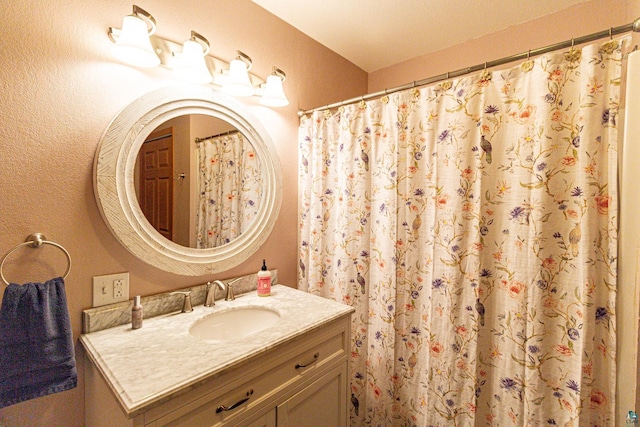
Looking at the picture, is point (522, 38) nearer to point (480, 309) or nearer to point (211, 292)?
point (480, 309)

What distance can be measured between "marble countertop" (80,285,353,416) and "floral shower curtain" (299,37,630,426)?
42 cm

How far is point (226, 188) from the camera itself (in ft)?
5.05

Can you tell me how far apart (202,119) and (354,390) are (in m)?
1.74

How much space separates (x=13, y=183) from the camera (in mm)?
948

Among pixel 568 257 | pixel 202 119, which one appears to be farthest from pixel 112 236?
pixel 568 257

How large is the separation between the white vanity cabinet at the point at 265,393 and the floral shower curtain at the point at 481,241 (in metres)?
0.38

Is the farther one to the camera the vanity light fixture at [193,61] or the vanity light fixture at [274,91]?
the vanity light fixture at [274,91]

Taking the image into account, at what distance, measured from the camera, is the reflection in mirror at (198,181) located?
126 cm

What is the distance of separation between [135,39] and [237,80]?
43cm

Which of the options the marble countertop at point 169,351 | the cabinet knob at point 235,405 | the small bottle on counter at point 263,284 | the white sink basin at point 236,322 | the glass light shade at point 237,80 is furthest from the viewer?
the small bottle on counter at point 263,284

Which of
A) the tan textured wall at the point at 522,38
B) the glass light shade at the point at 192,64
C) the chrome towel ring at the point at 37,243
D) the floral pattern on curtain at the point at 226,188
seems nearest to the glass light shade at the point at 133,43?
the glass light shade at the point at 192,64

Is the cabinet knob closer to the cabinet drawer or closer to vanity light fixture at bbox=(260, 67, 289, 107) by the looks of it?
the cabinet drawer

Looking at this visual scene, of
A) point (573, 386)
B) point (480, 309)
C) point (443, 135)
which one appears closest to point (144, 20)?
point (443, 135)

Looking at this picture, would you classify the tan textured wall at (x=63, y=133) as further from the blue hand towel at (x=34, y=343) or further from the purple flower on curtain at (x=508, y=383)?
the purple flower on curtain at (x=508, y=383)
